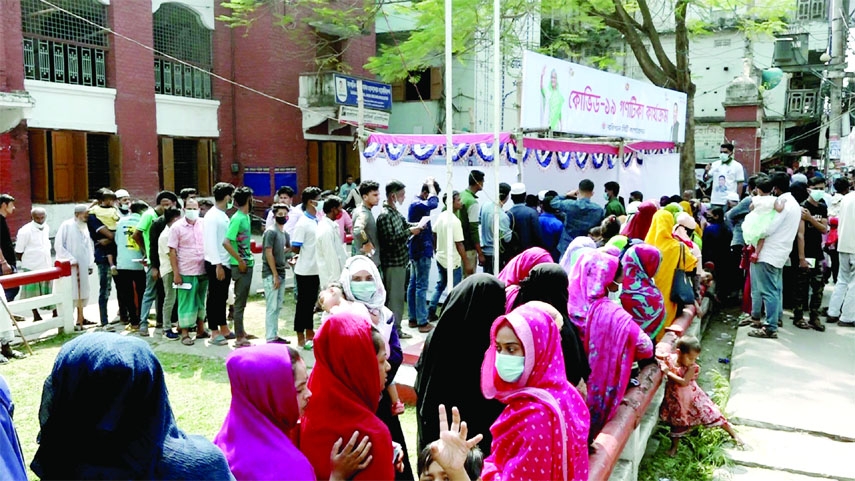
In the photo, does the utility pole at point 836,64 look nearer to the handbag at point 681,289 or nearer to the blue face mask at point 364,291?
the handbag at point 681,289

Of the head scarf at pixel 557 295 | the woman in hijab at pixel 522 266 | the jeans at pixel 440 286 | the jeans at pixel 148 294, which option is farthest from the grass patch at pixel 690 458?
the jeans at pixel 148 294

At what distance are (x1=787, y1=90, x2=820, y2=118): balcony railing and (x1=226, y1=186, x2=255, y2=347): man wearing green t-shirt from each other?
2512 centimetres

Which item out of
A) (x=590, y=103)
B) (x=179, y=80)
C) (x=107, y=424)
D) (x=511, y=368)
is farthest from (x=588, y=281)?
(x=179, y=80)

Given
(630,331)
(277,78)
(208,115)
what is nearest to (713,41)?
(277,78)

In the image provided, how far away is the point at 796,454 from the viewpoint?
176 inches

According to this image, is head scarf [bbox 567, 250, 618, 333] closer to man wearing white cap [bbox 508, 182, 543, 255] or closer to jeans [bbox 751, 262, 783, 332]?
man wearing white cap [bbox 508, 182, 543, 255]

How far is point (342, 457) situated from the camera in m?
2.32

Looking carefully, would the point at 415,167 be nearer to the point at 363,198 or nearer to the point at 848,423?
the point at 363,198

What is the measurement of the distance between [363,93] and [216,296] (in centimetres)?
816

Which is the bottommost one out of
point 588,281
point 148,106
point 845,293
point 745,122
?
point 845,293

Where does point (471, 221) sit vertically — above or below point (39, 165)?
below

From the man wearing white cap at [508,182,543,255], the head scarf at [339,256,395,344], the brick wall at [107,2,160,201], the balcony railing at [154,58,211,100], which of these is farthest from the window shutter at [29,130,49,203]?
the head scarf at [339,256,395,344]

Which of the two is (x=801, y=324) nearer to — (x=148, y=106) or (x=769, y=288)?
(x=769, y=288)

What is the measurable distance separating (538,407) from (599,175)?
9.94m
